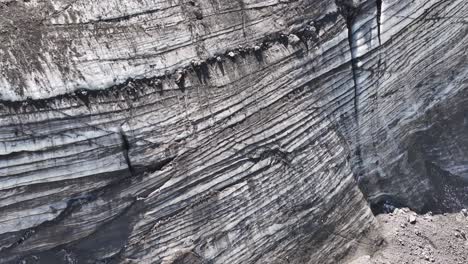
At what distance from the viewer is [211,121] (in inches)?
324

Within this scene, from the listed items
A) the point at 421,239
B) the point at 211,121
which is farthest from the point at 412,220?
the point at 211,121

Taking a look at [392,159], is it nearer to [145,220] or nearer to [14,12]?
[145,220]

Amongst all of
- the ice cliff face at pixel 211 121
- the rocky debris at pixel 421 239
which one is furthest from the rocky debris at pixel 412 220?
the ice cliff face at pixel 211 121

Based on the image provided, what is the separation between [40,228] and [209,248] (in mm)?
2431

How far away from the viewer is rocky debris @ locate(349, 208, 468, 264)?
9.70 m

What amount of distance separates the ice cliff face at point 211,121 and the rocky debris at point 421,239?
0.30 m

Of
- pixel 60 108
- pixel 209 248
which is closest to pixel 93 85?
pixel 60 108

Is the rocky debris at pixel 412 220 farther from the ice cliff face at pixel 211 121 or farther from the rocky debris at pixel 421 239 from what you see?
the ice cliff face at pixel 211 121

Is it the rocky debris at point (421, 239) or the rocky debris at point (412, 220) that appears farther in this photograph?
the rocky debris at point (412, 220)

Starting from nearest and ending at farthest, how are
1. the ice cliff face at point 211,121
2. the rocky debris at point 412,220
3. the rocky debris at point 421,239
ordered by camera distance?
the ice cliff face at point 211,121 → the rocky debris at point 421,239 → the rocky debris at point 412,220

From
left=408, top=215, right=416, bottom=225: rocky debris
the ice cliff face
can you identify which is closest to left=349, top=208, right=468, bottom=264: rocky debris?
left=408, top=215, right=416, bottom=225: rocky debris

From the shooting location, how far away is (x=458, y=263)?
991 cm

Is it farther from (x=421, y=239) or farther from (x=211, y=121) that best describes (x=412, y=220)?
(x=211, y=121)

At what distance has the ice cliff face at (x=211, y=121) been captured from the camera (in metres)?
7.34
